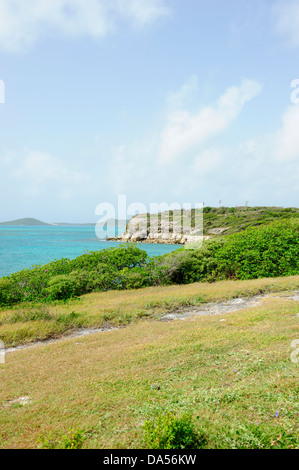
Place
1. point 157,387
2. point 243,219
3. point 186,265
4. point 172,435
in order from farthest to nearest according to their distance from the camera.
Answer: point 243,219
point 186,265
point 157,387
point 172,435

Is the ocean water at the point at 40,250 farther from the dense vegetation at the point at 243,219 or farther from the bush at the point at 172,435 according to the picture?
the bush at the point at 172,435

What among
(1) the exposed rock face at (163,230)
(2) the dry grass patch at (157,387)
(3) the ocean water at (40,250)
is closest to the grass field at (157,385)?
(2) the dry grass patch at (157,387)

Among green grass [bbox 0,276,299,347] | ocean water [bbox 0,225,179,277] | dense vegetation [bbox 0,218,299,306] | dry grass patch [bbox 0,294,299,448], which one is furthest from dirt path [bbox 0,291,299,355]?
ocean water [bbox 0,225,179,277]

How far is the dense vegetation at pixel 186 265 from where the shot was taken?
1861 centimetres

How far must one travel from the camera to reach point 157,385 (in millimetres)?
5504

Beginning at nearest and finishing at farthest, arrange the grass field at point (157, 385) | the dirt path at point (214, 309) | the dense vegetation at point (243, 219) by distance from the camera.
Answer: the grass field at point (157, 385) < the dirt path at point (214, 309) < the dense vegetation at point (243, 219)

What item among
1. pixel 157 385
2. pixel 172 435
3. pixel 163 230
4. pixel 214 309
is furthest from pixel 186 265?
pixel 163 230

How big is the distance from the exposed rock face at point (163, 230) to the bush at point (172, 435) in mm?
88125

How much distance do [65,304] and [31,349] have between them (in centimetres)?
578

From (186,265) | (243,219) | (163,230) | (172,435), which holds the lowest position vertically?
(163,230)

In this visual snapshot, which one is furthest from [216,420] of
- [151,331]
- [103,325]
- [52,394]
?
[103,325]

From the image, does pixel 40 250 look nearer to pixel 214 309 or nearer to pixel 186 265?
pixel 186 265

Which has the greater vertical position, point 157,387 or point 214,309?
point 157,387

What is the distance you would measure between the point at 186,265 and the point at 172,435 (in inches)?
680
